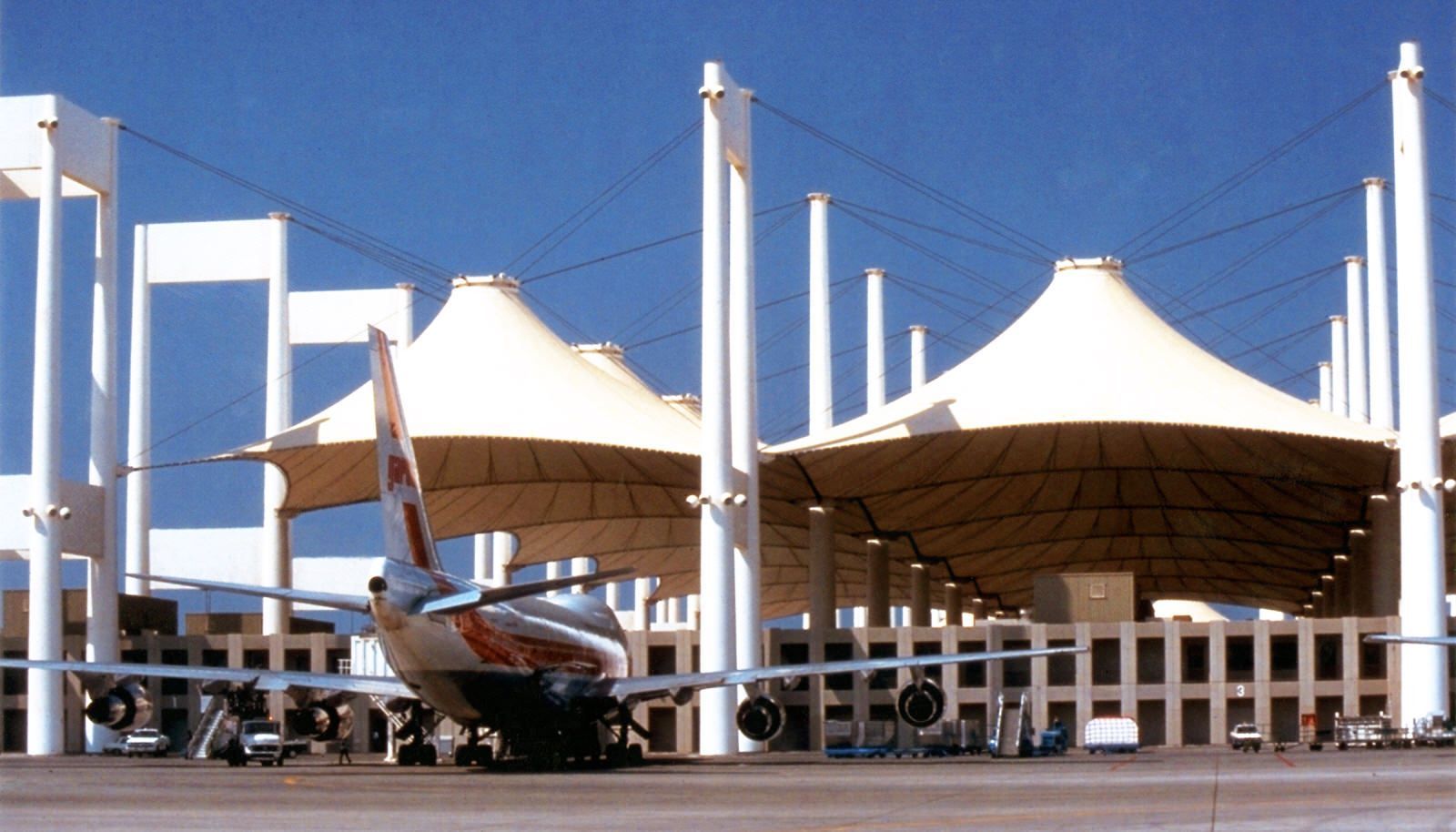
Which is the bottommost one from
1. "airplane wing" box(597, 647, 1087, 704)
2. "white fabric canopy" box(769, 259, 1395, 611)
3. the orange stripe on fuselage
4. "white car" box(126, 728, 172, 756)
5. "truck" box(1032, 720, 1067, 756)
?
"white car" box(126, 728, 172, 756)

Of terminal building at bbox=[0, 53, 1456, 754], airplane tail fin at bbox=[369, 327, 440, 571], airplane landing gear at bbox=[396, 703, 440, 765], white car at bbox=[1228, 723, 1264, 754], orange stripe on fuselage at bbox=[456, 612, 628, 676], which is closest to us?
airplane tail fin at bbox=[369, 327, 440, 571]

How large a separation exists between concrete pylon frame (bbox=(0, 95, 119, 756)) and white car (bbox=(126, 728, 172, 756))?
1.07m

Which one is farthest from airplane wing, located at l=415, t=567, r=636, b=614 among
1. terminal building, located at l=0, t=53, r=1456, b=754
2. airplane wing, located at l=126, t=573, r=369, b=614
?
terminal building, located at l=0, t=53, r=1456, b=754

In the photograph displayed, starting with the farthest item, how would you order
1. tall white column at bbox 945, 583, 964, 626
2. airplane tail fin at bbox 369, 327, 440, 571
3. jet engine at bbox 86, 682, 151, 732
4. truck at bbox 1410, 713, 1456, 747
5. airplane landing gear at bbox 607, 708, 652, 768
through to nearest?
1. tall white column at bbox 945, 583, 964, 626
2. truck at bbox 1410, 713, 1456, 747
3. airplane landing gear at bbox 607, 708, 652, 768
4. jet engine at bbox 86, 682, 151, 732
5. airplane tail fin at bbox 369, 327, 440, 571

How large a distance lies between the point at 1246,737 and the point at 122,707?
30.7 m

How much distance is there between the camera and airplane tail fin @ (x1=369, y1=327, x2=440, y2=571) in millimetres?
39188

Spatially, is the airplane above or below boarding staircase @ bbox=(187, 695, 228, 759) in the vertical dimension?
above

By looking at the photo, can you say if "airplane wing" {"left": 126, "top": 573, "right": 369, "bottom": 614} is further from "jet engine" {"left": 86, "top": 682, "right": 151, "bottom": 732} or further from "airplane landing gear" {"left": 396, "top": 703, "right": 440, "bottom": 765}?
"airplane landing gear" {"left": 396, "top": 703, "right": 440, "bottom": 765}

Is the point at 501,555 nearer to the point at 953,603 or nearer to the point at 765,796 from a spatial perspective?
the point at 953,603

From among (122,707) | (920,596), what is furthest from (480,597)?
(920,596)

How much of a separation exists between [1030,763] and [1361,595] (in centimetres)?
5014

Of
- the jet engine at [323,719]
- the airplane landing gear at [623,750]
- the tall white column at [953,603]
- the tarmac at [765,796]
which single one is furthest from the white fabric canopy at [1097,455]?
the jet engine at [323,719]

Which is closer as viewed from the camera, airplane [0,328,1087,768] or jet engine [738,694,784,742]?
airplane [0,328,1087,768]

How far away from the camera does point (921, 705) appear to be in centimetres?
4556
